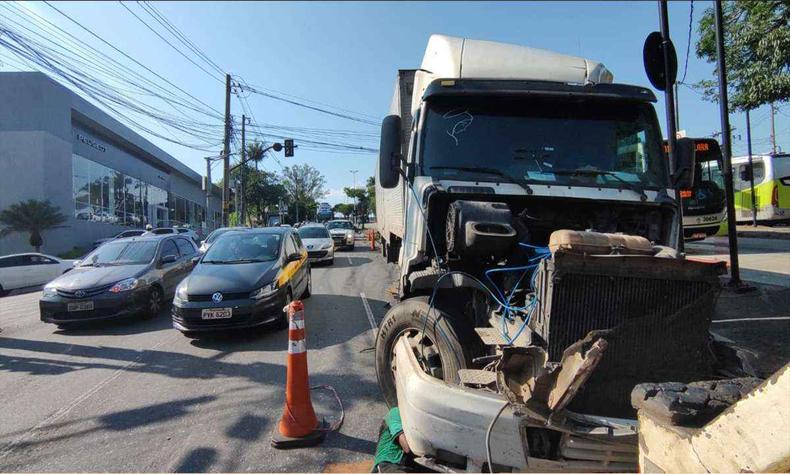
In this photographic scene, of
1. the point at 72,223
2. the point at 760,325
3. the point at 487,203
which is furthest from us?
the point at 72,223

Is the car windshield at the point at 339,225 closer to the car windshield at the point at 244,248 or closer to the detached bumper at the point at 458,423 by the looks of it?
the car windshield at the point at 244,248

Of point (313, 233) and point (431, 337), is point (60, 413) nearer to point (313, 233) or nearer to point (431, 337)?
point (431, 337)

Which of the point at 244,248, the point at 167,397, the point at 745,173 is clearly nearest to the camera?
the point at 167,397

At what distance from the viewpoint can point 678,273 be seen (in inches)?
97.0

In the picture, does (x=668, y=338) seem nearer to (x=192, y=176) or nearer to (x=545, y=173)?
(x=545, y=173)

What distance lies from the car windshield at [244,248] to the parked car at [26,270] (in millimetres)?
8805

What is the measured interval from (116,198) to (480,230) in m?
31.9

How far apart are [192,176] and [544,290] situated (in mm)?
49627

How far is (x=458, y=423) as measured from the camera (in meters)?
2.36

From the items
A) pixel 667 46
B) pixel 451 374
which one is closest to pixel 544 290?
pixel 451 374

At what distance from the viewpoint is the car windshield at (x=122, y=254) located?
867cm

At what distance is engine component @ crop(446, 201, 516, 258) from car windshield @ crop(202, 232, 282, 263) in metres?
5.08

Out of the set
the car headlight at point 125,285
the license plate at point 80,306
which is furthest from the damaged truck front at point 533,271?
the license plate at point 80,306

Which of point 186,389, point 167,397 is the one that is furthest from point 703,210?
point 167,397
